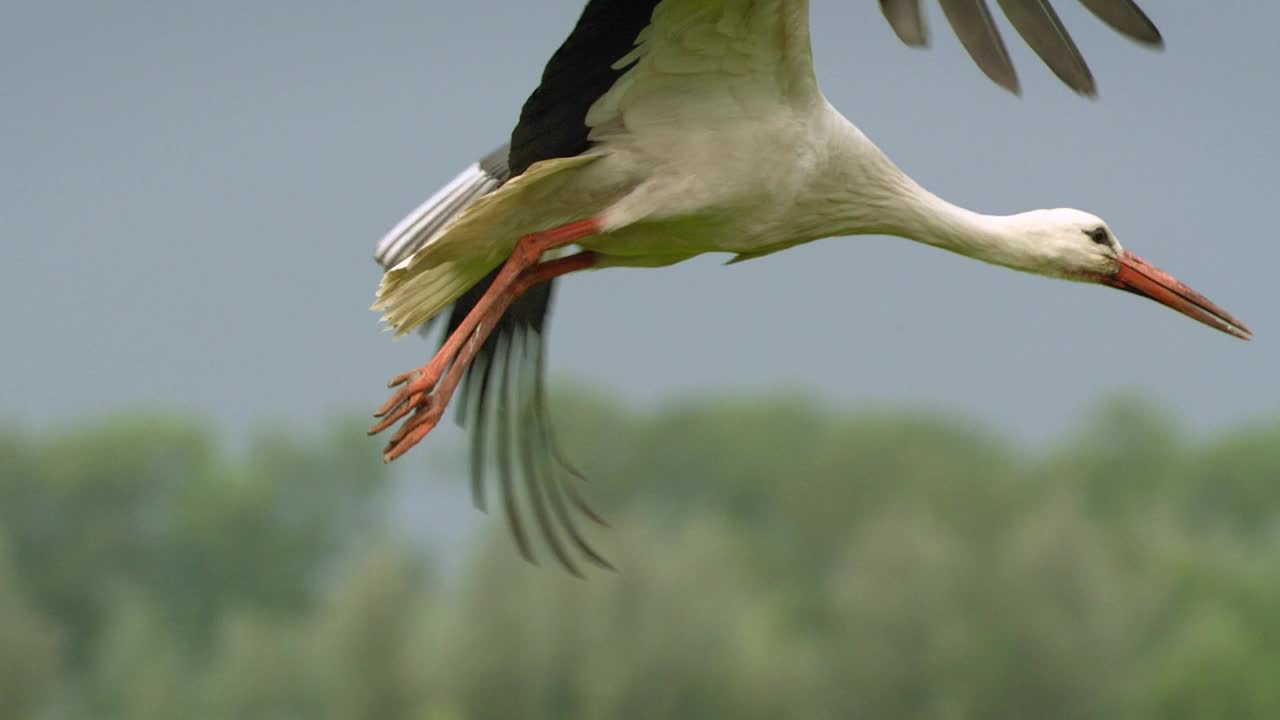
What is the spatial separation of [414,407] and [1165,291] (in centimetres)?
227

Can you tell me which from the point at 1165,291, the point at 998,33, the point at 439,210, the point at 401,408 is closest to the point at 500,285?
the point at 401,408

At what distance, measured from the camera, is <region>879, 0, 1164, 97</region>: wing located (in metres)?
4.27

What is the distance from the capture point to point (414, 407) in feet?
16.7

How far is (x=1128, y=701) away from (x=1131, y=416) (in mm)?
27557

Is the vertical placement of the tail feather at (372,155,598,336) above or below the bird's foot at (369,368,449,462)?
above

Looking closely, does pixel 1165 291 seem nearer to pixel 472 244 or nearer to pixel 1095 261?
pixel 1095 261

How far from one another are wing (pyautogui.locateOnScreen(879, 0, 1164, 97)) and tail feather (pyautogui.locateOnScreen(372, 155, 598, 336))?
1.14m

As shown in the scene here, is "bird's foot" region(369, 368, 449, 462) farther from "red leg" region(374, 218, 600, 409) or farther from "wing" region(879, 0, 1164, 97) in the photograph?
"wing" region(879, 0, 1164, 97)

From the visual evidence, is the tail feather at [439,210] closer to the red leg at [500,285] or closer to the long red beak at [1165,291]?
the red leg at [500,285]

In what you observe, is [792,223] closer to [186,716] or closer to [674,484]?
[186,716]

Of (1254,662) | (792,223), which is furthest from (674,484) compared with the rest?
(792,223)

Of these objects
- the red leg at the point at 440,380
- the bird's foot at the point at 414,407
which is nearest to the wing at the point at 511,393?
the red leg at the point at 440,380

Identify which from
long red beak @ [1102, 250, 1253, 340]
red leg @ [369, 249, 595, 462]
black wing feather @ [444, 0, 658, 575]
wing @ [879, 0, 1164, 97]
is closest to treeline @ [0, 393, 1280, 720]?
black wing feather @ [444, 0, 658, 575]

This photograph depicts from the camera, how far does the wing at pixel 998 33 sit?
427 centimetres
